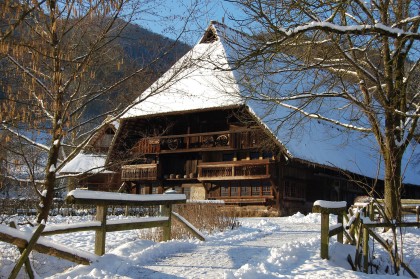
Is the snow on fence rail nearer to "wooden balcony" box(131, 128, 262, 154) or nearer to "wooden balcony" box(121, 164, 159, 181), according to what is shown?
"wooden balcony" box(131, 128, 262, 154)

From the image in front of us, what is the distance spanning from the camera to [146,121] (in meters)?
29.4

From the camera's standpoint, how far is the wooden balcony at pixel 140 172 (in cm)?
2934

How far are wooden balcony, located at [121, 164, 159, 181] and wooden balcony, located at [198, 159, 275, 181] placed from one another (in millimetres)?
3387

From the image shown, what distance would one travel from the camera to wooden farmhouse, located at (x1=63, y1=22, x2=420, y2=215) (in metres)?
24.7

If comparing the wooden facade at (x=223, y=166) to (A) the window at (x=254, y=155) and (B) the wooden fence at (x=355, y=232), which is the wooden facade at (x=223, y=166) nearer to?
(A) the window at (x=254, y=155)

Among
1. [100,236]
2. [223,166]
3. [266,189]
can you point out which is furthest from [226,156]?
[100,236]

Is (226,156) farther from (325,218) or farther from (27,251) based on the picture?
(27,251)

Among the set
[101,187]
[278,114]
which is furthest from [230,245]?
[101,187]

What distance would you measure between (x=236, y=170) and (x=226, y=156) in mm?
1917

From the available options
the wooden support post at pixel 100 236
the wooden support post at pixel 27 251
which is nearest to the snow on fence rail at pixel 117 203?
the wooden support post at pixel 100 236

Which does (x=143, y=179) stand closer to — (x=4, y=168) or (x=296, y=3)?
(x=4, y=168)

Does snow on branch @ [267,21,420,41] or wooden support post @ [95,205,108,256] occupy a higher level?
snow on branch @ [267,21,420,41]

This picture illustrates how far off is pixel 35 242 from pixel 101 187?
2901 cm

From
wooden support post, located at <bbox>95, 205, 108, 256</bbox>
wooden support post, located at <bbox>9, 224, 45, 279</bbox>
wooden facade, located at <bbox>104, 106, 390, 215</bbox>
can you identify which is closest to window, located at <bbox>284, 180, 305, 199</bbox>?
wooden facade, located at <bbox>104, 106, 390, 215</bbox>
